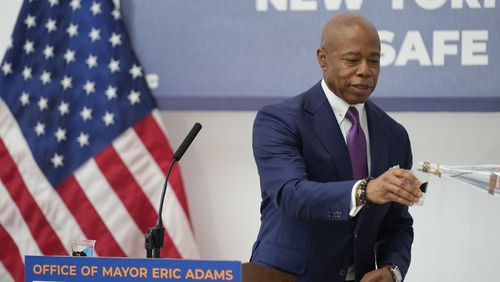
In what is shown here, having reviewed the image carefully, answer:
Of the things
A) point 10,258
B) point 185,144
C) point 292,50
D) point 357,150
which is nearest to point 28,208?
point 10,258

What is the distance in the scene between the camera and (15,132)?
3.54 metres

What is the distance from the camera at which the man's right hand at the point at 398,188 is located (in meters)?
1.76

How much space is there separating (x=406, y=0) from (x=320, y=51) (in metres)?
1.21

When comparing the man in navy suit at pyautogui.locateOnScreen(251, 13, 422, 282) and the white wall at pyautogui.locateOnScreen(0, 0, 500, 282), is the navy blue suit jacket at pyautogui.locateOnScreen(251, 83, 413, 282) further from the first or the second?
the white wall at pyautogui.locateOnScreen(0, 0, 500, 282)

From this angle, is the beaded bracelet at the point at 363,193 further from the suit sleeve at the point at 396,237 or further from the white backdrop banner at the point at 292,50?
the white backdrop banner at the point at 292,50

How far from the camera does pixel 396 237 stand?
228 centimetres

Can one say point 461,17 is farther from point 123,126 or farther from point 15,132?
point 15,132

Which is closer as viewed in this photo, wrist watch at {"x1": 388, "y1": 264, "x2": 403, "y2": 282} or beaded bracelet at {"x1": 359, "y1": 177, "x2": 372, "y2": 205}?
beaded bracelet at {"x1": 359, "y1": 177, "x2": 372, "y2": 205}

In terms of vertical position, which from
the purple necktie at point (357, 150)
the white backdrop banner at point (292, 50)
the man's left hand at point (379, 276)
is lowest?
A: the man's left hand at point (379, 276)

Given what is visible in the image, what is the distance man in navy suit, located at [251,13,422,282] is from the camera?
6.87 feet

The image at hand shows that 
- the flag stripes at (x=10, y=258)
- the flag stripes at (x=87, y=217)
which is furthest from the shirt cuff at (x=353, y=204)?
the flag stripes at (x=10, y=258)

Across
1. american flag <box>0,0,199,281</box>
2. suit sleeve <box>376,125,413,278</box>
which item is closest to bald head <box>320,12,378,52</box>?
suit sleeve <box>376,125,413,278</box>

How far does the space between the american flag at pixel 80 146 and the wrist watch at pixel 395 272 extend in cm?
149

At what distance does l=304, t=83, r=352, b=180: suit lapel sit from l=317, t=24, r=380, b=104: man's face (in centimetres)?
7
